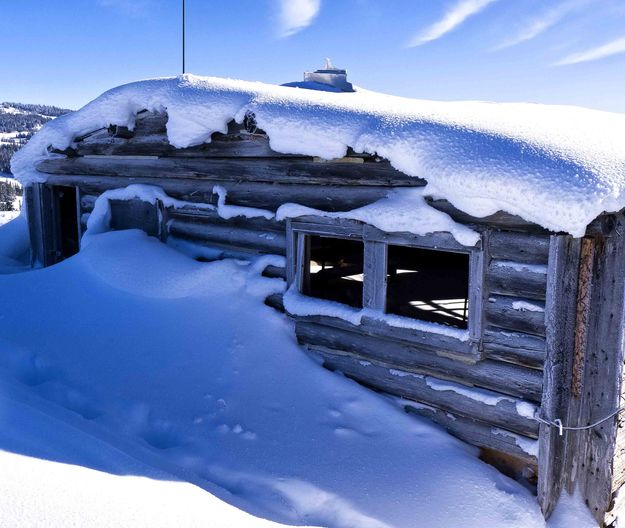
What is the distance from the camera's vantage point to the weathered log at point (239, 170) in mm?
5365

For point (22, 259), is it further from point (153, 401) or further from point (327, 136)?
point (327, 136)

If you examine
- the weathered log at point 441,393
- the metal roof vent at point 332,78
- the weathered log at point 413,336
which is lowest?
the weathered log at point 441,393

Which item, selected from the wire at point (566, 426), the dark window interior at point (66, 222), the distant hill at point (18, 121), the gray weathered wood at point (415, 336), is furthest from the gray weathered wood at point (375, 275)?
the distant hill at point (18, 121)

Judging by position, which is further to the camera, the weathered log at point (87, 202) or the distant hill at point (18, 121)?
the distant hill at point (18, 121)

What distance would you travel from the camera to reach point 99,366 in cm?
557

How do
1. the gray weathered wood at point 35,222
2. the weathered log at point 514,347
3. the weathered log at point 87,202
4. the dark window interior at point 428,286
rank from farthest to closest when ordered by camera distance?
the gray weathered wood at point 35,222 < the weathered log at point 87,202 < the dark window interior at point 428,286 < the weathered log at point 514,347

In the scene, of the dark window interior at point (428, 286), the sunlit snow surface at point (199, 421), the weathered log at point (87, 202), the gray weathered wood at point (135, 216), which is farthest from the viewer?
the weathered log at point (87, 202)

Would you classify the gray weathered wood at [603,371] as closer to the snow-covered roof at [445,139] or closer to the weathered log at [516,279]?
the weathered log at [516,279]

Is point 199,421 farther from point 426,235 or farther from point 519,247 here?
point 519,247

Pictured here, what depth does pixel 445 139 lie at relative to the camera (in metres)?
4.80

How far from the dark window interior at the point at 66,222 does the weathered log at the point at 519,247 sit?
7.58 meters

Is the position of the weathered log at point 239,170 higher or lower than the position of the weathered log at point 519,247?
higher

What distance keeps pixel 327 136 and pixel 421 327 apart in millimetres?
2013

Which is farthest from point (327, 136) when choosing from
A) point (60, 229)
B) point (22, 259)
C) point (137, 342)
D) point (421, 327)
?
point (22, 259)
